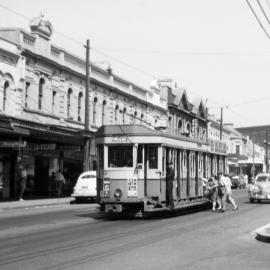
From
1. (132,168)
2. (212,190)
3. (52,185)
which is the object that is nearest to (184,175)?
(212,190)

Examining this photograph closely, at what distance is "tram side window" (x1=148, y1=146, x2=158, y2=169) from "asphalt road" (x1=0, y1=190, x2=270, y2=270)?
1763 millimetres

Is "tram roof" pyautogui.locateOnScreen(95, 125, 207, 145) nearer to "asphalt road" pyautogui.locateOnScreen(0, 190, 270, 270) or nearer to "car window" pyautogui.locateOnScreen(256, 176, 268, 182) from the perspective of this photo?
"asphalt road" pyautogui.locateOnScreen(0, 190, 270, 270)

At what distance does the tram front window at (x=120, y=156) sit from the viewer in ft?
61.9

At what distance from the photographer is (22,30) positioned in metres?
32.7

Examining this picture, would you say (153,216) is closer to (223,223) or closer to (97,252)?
(223,223)

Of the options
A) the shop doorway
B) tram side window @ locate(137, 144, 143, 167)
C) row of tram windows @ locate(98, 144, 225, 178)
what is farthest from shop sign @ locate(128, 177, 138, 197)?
the shop doorway

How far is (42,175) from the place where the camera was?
36.2 metres

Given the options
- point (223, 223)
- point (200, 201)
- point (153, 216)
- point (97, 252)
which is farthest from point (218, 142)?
point (97, 252)

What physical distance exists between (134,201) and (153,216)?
197 centimetres

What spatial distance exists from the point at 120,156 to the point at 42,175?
18.1 m

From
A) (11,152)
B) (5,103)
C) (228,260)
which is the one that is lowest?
(228,260)

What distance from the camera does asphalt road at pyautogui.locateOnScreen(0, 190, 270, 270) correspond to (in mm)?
9766

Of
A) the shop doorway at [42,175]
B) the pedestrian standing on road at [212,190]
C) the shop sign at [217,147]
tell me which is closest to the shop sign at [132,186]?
the pedestrian standing on road at [212,190]

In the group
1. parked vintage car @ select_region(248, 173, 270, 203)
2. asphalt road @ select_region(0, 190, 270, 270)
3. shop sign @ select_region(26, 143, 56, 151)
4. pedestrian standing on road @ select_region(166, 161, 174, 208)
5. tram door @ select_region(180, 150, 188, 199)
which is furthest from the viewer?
shop sign @ select_region(26, 143, 56, 151)
